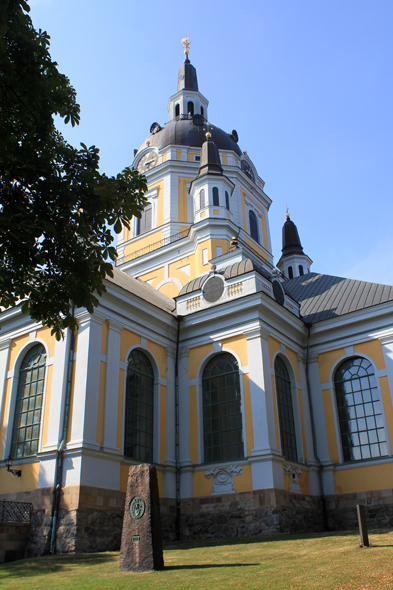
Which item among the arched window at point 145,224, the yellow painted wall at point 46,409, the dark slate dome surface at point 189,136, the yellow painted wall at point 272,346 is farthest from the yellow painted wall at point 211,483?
the dark slate dome surface at point 189,136

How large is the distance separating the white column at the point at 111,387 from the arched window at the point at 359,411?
828 cm

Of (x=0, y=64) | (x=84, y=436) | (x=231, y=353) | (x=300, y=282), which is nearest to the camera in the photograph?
(x=0, y=64)

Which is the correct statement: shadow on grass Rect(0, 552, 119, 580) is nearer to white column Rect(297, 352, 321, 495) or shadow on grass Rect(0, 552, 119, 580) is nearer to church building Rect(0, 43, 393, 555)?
church building Rect(0, 43, 393, 555)

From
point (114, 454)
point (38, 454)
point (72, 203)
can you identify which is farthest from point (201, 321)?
point (72, 203)

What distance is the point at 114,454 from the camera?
15.4 metres

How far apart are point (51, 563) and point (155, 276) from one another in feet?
56.7

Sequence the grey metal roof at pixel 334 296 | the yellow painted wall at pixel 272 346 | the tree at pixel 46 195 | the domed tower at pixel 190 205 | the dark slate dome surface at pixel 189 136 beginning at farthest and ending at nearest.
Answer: the dark slate dome surface at pixel 189 136
the domed tower at pixel 190 205
the grey metal roof at pixel 334 296
the yellow painted wall at pixel 272 346
the tree at pixel 46 195

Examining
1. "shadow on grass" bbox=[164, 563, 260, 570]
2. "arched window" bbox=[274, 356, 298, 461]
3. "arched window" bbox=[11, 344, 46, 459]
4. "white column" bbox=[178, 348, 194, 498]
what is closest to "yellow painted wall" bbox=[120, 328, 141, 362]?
"white column" bbox=[178, 348, 194, 498]

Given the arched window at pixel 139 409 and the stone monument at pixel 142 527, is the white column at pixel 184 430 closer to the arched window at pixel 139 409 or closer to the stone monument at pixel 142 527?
the arched window at pixel 139 409

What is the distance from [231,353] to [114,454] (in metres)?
5.34

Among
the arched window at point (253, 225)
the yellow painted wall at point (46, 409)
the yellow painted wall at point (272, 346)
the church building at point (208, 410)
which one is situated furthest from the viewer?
the arched window at point (253, 225)

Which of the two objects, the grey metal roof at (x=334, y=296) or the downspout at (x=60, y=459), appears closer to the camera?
the downspout at (x=60, y=459)

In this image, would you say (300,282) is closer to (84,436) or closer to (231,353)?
(231,353)

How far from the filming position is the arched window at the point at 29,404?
54.2 ft
